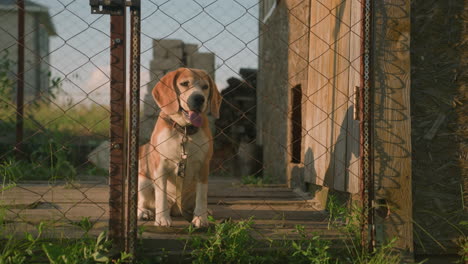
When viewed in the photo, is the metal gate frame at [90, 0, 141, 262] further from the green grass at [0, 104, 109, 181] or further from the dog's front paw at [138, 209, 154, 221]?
the green grass at [0, 104, 109, 181]

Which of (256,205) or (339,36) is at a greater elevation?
(339,36)

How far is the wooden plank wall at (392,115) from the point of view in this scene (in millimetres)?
2334

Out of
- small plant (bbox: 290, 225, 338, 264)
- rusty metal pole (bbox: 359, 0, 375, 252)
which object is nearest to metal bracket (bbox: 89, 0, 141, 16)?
rusty metal pole (bbox: 359, 0, 375, 252)

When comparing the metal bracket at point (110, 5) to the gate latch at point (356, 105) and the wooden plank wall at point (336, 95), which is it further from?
the gate latch at point (356, 105)

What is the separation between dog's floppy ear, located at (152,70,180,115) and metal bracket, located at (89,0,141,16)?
0.85 meters

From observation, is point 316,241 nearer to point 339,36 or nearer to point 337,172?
point 337,172

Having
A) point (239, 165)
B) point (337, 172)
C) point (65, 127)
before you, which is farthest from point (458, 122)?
point (65, 127)

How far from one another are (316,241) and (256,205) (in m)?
1.41

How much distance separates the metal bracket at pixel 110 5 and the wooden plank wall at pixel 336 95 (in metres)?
1.13

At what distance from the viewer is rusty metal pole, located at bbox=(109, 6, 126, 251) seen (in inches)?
82.1

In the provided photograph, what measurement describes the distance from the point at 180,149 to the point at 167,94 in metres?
0.41

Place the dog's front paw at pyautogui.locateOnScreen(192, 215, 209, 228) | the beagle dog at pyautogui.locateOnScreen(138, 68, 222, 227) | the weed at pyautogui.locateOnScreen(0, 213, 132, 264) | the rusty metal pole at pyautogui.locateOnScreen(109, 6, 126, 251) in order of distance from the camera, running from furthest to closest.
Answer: the beagle dog at pyautogui.locateOnScreen(138, 68, 222, 227) → the dog's front paw at pyautogui.locateOnScreen(192, 215, 209, 228) → the rusty metal pole at pyautogui.locateOnScreen(109, 6, 126, 251) → the weed at pyautogui.locateOnScreen(0, 213, 132, 264)

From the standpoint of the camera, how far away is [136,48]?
210cm

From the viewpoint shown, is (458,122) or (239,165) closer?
(458,122)
